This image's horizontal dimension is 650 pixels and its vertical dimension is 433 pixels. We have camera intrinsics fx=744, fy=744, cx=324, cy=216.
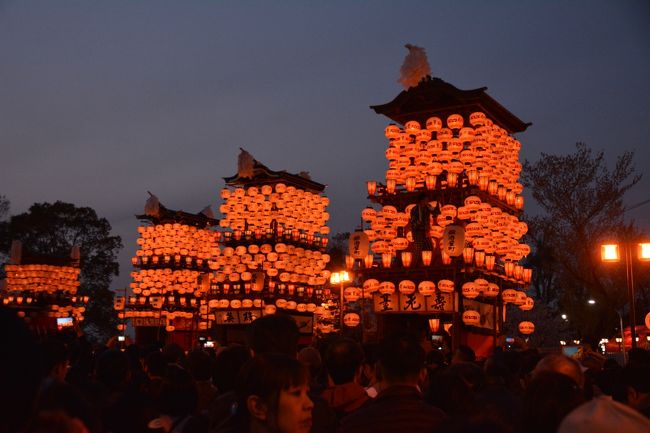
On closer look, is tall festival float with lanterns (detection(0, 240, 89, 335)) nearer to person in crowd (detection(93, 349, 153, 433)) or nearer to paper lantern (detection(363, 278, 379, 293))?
paper lantern (detection(363, 278, 379, 293))

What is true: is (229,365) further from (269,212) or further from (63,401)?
(269,212)

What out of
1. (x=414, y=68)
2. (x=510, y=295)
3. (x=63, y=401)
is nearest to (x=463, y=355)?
(x=63, y=401)

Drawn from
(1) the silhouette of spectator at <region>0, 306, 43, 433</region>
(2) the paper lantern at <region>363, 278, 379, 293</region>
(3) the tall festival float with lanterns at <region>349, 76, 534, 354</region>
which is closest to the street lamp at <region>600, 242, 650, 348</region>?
(3) the tall festival float with lanterns at <region>349, 76, 534, 354</region>

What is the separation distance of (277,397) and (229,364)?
7.91ft

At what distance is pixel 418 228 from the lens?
29656 millimetres

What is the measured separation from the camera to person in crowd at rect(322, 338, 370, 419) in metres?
6.04

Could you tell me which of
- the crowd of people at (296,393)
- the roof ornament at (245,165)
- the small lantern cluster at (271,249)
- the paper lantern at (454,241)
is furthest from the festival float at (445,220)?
the crowd of people at (296,393)

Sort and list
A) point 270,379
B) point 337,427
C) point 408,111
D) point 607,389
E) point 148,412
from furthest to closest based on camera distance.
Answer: point 408,111, point 607,389, point 148,412, point 337,427, point 270,379

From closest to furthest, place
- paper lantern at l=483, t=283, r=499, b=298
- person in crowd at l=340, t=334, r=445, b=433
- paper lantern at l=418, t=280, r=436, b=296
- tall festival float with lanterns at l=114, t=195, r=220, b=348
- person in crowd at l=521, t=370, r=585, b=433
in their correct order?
1. person in crowd at l=521, t=370, r=585, b=433
2. person in crowd at l=340, t=334, r=445, b=433
3. paper lantern at l=418, t=280, r=436, b=296
4. paper lantern at l=483, t=283, r=499, b=298
5. tall festival float with lanterns at l=114, t=195, r=220, b=348

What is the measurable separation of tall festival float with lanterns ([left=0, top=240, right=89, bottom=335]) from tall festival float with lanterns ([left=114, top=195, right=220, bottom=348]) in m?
3.62

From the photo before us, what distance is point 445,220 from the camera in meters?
30.2

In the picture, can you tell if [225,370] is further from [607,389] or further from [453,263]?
[453,263]

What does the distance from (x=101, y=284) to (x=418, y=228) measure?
38439 millimetres

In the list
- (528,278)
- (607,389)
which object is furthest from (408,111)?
(607,389)
